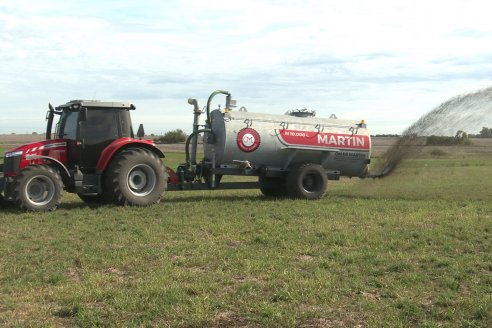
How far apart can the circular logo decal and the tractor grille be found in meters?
5.00

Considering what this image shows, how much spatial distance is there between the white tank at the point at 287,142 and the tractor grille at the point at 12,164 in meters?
4.48

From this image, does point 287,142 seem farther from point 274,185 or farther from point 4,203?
point 4,203

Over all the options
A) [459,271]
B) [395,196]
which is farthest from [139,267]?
[395,196]

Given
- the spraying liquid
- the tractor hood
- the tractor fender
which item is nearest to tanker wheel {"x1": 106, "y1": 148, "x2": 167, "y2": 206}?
the tractor fender

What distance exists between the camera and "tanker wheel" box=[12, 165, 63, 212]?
10.5 m

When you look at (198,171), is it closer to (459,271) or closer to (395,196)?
(395,196)

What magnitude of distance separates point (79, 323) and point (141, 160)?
24.6 ft

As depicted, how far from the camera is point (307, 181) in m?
13.7

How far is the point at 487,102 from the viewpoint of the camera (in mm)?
13477

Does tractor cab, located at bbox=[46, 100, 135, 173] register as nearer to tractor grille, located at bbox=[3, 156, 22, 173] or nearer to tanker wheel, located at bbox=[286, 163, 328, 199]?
tractor grille, located at bbox=[3, 156, 22, 173]

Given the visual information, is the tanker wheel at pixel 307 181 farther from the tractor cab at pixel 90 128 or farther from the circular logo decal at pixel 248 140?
the tractor cab at pixel 90 128

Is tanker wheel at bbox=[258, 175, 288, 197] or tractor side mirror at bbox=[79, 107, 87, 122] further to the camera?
tanker wheel at bbox=[258, 175, 288, 197]

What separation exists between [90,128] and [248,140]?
3.76 meters

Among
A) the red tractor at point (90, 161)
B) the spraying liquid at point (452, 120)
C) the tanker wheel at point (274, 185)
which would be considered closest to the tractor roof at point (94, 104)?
the red tractor at point (90, 161)
